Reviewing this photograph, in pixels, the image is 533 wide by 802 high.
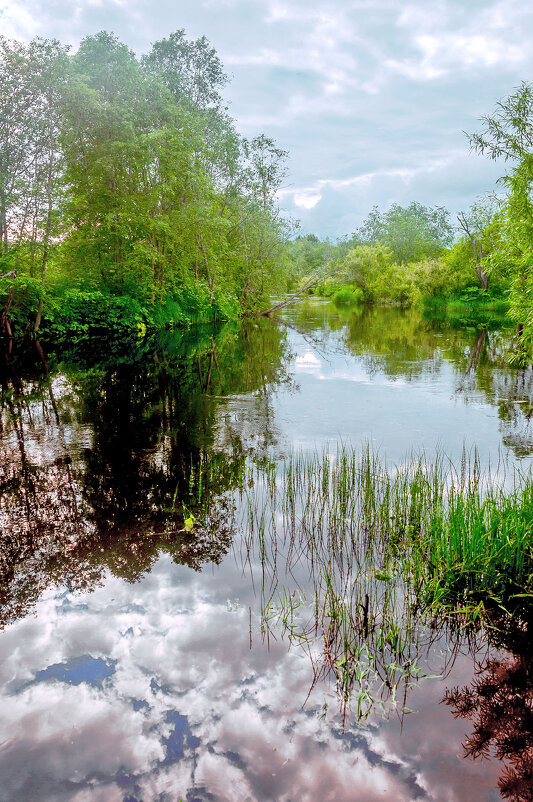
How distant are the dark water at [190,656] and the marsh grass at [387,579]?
13 cm

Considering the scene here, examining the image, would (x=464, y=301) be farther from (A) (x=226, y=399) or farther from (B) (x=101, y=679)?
(B) (x=101, y=679)

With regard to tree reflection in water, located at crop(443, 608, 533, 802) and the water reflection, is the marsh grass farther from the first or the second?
the water reflection

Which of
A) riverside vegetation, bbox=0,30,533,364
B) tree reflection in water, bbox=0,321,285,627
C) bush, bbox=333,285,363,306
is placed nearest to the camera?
tree reflection in water, bbox=0,321,285,627

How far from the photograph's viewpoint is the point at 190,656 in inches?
188

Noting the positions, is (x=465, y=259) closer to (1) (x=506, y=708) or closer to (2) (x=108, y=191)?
(2) (x=108, y=191)

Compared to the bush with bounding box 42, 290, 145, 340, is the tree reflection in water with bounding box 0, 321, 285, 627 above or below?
below

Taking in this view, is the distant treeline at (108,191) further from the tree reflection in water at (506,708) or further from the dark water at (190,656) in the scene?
the tree reflection in water at (506,708)

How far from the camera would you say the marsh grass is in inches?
182

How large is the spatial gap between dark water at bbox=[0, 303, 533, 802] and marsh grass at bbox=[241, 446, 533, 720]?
0.42 ft

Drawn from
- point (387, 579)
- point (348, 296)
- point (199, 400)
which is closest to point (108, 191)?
point (199, 400)

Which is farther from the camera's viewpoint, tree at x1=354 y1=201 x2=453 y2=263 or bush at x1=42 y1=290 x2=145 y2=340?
tree at x1=354 y1=201 x2=453 y2=263

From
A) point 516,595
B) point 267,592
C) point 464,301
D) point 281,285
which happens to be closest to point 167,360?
point 267,592

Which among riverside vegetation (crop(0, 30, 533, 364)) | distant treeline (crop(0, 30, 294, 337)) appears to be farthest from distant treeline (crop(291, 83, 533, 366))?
distant treeline (crop(0, 30, 294, 337))

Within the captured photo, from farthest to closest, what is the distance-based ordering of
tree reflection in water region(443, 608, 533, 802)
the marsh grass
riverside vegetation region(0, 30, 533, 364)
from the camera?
riverside vegetation region(0, 30, 533, 364)
the marsh grass
tree reflection in water region(443, 608, 533, 802)
